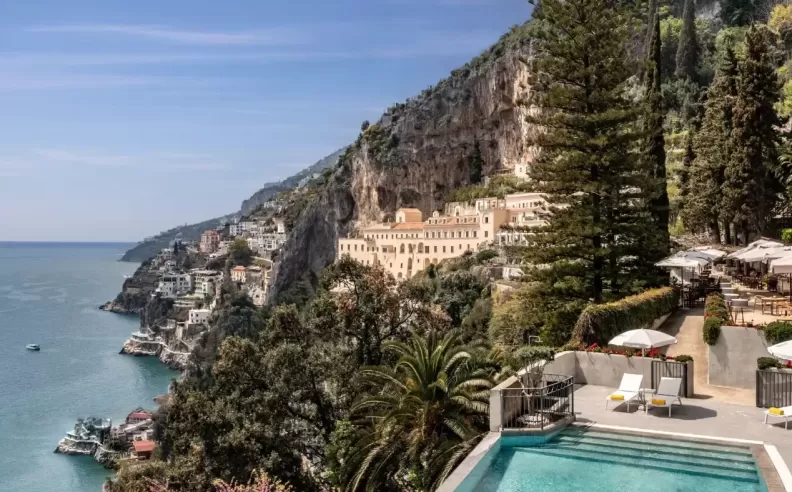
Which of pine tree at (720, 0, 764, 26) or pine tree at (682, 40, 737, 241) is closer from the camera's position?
pine tree at (682, 40, 737, 241)

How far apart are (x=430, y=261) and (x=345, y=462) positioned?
182 feet

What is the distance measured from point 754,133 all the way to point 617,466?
2071 centimetres

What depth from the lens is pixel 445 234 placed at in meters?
65.5

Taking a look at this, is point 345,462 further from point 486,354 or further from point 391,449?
point 486,354

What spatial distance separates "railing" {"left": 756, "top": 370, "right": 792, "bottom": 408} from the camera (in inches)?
391

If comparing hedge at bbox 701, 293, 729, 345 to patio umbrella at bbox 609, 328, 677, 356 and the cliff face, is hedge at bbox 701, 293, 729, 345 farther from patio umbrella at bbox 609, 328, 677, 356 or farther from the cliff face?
the cliff face

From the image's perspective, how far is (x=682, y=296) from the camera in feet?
65.6

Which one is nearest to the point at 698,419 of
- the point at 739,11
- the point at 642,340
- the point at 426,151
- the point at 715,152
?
the point at 642,340

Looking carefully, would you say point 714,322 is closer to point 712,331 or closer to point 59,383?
point 712,331

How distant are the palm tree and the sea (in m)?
38.4

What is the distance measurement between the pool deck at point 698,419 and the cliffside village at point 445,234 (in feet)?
148

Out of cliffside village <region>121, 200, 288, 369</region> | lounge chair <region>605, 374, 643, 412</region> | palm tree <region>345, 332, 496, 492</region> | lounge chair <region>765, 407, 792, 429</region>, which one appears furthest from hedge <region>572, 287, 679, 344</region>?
cliffside village <region>121, 200, 288, 369</region>

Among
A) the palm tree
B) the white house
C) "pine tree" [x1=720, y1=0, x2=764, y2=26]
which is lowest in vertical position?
the white house

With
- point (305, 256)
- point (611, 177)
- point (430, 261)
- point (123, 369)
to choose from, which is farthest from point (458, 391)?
point (305, 256)
